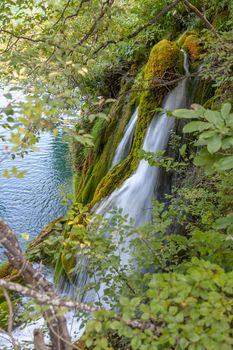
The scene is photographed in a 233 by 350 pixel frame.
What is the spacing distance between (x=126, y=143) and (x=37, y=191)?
5201mm

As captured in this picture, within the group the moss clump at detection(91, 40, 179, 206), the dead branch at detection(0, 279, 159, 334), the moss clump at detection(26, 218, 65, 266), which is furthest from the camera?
the moss clump at detection(91, 40, 179, 206)

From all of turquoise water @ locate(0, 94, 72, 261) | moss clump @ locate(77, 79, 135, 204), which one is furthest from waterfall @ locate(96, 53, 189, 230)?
turquoise water @ locate(0, 94, 72, 261)

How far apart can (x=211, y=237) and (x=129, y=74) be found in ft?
19.3

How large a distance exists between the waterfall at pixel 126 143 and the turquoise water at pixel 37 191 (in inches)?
111

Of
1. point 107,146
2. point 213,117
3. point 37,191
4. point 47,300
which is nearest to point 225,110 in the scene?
point 213,117

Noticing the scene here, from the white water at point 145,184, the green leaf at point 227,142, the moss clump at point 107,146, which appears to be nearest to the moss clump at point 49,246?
the white water at point 145,184

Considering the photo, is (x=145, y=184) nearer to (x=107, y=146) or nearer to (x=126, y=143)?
(x=126, y=143)

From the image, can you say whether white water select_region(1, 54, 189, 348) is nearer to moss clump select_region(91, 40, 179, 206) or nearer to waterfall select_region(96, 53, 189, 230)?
waterfall select_region(96, 53, 189, 230)

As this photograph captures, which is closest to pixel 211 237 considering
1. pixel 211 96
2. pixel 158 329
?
pixel 158 329

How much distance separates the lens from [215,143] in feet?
4.46

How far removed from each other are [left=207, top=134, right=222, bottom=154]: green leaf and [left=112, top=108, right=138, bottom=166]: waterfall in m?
4.53

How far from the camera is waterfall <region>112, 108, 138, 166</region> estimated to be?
5934mm

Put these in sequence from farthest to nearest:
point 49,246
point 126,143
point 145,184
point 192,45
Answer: point 126,143 → point 192,45 → point 49,246 → point 145,184

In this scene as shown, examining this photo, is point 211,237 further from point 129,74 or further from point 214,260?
point 129,74
